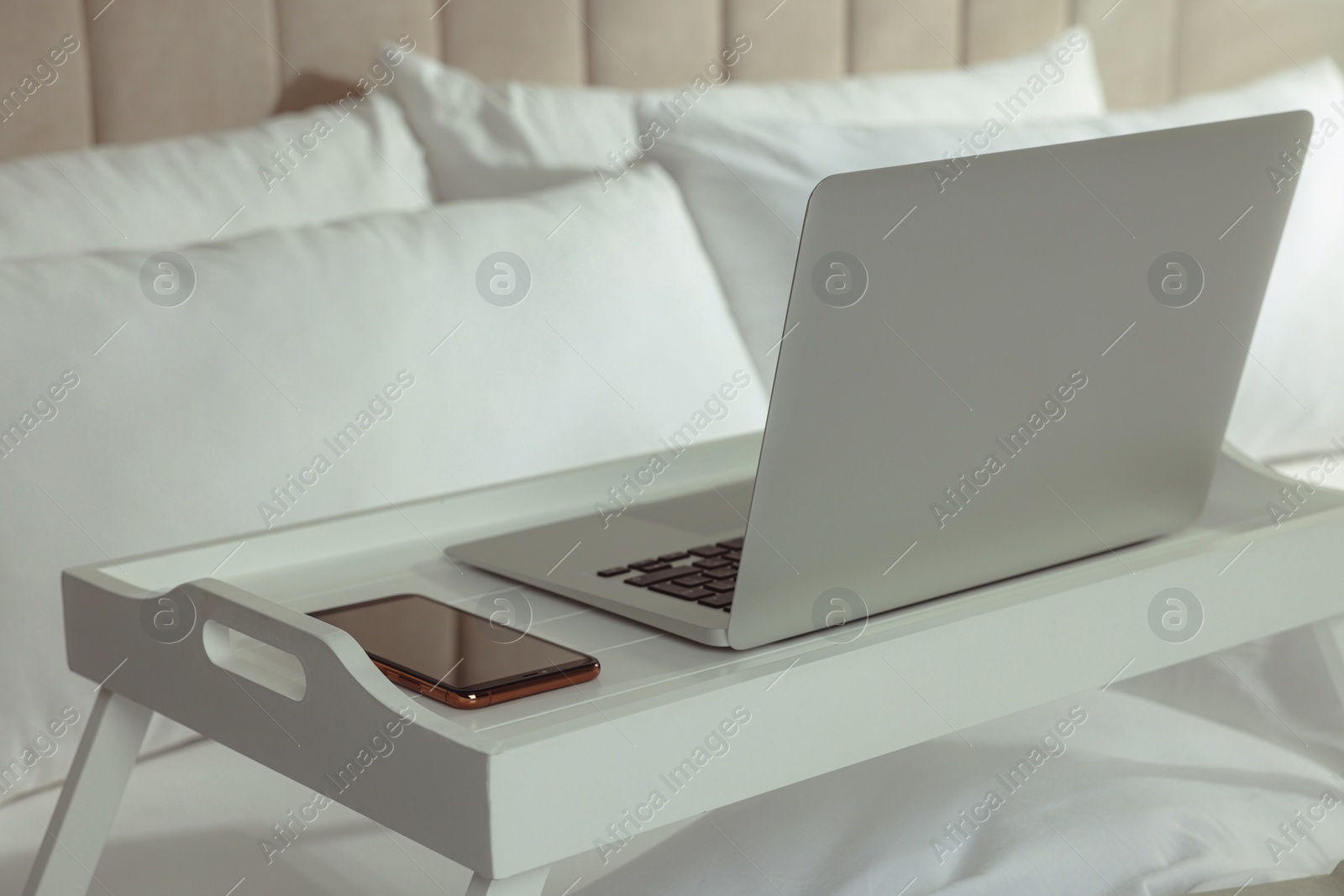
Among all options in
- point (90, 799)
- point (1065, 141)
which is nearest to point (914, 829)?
point (90, 799)

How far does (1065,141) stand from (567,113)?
54 cm

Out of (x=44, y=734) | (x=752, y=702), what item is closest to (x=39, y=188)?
(x=44, y=734)

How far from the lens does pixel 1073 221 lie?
665 millimetres

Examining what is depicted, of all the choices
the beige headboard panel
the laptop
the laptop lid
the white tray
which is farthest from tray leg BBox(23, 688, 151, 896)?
the beige headboard panel

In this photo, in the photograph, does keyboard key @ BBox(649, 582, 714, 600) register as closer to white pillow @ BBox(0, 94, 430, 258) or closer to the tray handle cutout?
the tray handle cutout

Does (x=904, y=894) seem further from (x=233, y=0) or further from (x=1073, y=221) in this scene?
(x=233, y=0)

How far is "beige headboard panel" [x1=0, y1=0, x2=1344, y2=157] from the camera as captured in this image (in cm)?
133

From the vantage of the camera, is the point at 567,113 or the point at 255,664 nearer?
the point at 255,664

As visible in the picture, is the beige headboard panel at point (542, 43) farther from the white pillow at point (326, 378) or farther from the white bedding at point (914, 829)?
the white bedding at point (914, 829)

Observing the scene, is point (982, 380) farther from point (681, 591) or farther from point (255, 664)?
point (255, 664)

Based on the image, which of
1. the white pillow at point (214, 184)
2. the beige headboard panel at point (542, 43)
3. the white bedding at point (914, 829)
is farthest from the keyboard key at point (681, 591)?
the beige headboard panel at point (542, 43)

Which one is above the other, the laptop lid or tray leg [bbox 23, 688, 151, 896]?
the laptop lid

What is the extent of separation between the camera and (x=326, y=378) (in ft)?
3.51

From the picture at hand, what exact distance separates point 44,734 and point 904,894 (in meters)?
0.63
